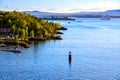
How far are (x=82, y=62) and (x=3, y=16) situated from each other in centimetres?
3817

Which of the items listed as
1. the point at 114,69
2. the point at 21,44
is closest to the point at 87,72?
the point at 114,69

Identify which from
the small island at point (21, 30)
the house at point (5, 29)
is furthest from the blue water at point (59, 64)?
the house at point (5, 29)

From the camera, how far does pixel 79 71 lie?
37094 mm

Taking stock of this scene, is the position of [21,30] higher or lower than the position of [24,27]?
lower

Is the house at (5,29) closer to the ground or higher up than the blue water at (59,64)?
higher up

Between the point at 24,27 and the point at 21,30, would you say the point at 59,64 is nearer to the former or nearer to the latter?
the point at 21,30

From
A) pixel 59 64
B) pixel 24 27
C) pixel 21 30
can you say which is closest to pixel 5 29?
pixel 24 27

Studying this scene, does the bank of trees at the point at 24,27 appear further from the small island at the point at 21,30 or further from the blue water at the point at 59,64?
the blue water at the point at 59,64

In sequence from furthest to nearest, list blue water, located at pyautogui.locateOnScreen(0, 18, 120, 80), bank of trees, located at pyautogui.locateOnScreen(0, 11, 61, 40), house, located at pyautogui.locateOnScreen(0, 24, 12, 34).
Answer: house, located at pyautogui.locateOnScreen(0, 24, 12, 34) < bank of trees, located at pyautogui.locateOnScreen(0, 11, 61, 40) < blue water, located at pyautogui.locateOnScreen(0, 18, 120, 80)

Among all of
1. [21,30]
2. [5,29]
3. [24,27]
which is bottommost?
[5,29]

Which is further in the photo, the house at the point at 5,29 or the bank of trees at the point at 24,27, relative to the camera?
the house at the point at 5,29

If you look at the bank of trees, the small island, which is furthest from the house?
the bank of trees

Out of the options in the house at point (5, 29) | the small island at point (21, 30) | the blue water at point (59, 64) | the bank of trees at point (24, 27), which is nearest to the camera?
the blue water at point (59, 64)

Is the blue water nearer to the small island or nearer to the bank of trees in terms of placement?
the small island
